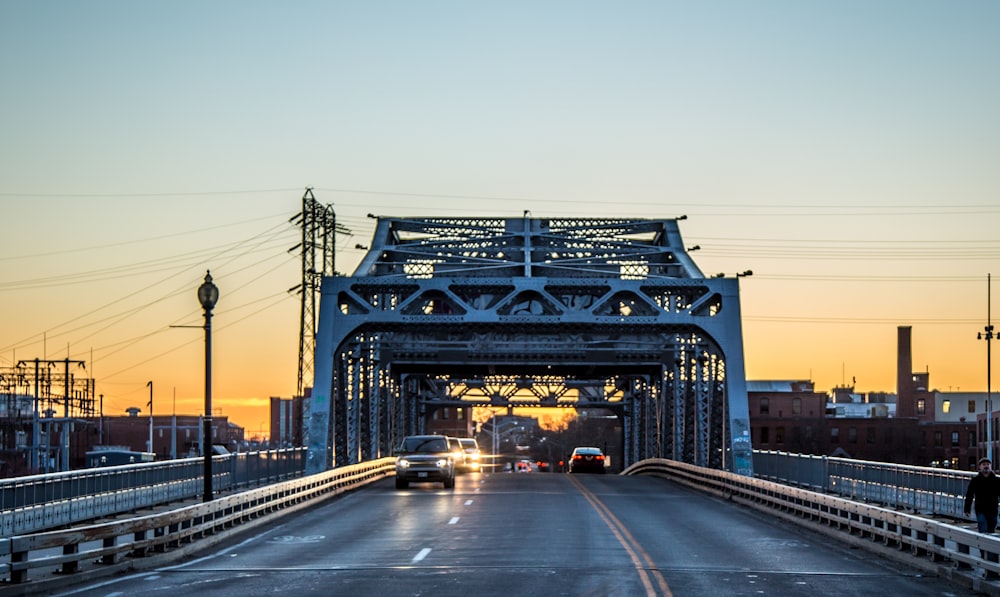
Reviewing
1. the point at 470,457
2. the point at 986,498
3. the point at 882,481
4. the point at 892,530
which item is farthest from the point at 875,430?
the point at 986,498

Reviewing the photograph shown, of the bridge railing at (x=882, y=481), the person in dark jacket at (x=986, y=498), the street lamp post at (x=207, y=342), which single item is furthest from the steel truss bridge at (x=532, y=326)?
the person in dark jacket at (x=986, y=498)

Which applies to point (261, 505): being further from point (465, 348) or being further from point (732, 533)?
point (465, 348)

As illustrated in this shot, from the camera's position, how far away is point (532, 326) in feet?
153

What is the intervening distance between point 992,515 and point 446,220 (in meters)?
42.2

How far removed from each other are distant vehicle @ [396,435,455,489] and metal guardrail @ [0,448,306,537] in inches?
188

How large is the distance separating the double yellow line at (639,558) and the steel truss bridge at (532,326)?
43.7ft

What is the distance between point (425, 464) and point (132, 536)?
17.9 meters

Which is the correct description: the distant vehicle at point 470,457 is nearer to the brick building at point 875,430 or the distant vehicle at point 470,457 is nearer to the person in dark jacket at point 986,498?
the person in dark jacket at point 986,498

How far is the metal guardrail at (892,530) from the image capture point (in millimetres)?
17923

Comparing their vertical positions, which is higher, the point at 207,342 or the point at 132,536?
the point at 207,342

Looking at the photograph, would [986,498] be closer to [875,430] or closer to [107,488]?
[107,488]

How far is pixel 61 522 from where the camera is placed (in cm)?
2436

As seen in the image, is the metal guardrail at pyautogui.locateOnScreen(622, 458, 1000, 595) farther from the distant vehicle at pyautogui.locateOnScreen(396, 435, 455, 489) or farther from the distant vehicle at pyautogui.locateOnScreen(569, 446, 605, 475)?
the distant vehicle at pyautogui.locateOnScreen(569, 446, 605, 475)

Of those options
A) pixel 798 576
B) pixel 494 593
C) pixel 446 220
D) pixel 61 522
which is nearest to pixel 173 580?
pixel 494 593
